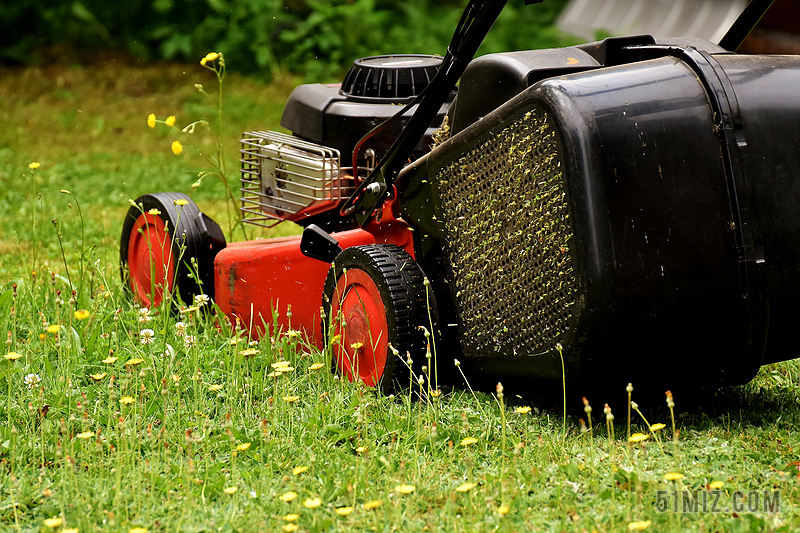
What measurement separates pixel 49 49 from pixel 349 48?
265cm

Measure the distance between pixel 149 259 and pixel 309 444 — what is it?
133 centimetres

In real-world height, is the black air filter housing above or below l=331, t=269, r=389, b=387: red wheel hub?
above

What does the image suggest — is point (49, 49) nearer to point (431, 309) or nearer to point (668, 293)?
point (431, 309)

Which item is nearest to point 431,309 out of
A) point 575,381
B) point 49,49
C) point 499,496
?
point 575,381

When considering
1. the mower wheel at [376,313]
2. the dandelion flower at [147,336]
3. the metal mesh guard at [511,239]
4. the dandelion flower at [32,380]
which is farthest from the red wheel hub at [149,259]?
the metal mesh guard at [511,239]

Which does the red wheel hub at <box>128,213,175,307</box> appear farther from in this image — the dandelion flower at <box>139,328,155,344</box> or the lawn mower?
the lawn mower

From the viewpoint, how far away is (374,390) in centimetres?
240

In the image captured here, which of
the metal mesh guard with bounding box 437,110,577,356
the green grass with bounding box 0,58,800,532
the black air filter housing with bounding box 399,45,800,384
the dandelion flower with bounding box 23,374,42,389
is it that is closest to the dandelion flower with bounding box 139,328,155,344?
the green grass with bounding box 0,58,800,532

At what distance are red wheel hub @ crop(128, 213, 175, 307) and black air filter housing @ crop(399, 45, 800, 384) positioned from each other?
1.43 m

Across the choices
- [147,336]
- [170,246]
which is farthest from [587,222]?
[170,246]

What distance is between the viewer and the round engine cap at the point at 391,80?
2846 mm

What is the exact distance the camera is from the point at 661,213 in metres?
1.89

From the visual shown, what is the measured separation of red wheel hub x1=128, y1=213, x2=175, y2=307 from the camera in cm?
304

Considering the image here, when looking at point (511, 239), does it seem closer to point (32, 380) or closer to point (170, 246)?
point (32, 380)
